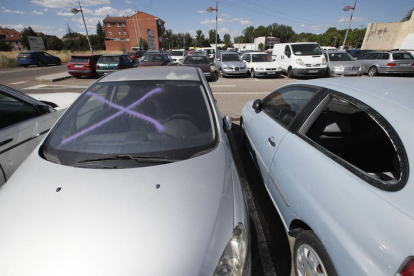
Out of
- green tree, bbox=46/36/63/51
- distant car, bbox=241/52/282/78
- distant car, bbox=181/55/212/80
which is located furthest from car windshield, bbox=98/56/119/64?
green tree, bbox=46/36/63/51

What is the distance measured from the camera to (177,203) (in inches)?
51.6

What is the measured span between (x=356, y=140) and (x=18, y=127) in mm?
3800

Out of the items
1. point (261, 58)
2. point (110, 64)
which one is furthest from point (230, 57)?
point (110, 64)

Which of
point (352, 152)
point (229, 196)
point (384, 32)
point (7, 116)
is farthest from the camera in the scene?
point (384, 32)

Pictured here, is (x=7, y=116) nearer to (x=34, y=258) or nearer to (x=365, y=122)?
(x=34, y=258)

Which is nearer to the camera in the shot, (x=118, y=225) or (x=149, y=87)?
(x=118, y=225)

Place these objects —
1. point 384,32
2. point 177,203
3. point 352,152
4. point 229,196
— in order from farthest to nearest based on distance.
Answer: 1. point 384,32
2. point 352,152
3. point 229,196
4. point 177,203

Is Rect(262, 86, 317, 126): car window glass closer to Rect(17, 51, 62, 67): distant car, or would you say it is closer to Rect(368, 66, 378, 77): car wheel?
Rect(368, 66, 378, 77): car wheel

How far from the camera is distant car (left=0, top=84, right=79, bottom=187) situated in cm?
226

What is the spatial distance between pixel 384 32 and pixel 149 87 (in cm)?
5134

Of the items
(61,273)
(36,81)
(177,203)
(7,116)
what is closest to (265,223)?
(177,203)

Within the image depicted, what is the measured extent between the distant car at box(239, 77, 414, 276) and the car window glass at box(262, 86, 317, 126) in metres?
0.02

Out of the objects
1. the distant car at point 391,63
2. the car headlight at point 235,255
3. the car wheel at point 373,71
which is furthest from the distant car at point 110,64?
the car wheel at point 373,71

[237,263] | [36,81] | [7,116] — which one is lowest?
[36,81]
